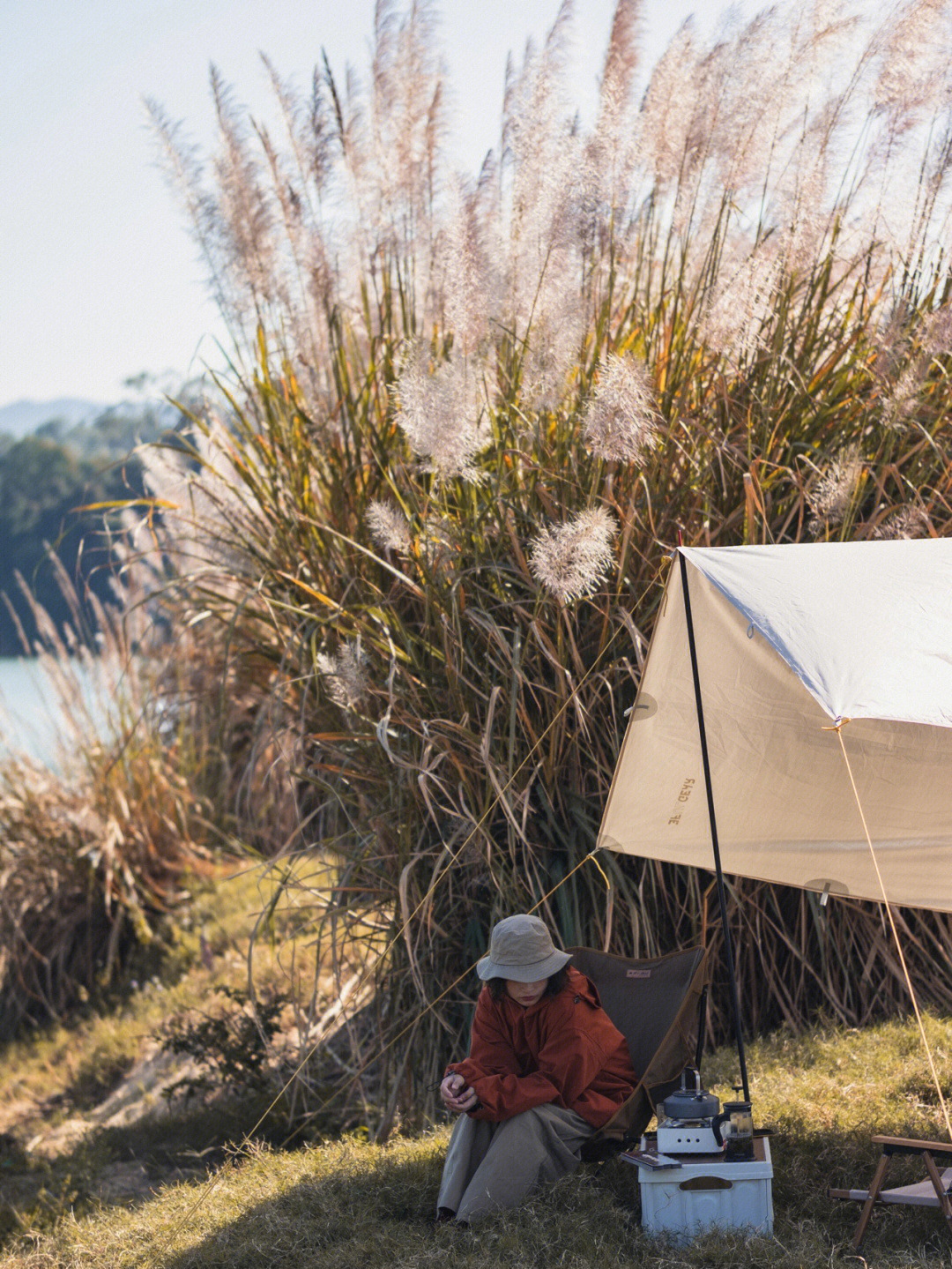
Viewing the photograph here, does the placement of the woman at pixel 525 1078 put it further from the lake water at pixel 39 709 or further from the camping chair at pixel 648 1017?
the lake water at pixel 39 709

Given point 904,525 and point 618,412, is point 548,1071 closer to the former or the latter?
point 618,412

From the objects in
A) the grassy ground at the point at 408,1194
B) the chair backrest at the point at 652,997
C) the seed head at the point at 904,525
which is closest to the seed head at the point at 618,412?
the seed head at the point at 904,525

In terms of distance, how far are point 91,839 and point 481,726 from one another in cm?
380

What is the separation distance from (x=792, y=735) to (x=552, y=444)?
4.45 feet

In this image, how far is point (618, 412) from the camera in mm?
3281

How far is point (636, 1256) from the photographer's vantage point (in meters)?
2.66

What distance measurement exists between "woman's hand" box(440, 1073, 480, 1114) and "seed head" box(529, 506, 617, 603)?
1.33m

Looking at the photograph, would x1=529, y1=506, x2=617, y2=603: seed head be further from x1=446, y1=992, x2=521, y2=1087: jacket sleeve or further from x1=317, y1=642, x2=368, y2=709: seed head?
x1=446, y1=992, x2=521, y2=1087: jacket sleeve

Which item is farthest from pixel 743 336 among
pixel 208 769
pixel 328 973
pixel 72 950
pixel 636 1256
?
pixel 72 950

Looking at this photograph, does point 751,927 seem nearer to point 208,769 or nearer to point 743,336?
point 743,336

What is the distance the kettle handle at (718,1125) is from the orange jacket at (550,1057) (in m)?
0.40

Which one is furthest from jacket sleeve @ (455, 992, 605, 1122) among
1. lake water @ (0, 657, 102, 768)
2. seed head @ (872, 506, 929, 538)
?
lake water @ (0, 657, 102, 768)

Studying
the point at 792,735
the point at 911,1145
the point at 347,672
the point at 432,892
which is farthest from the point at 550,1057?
the point at 347,672

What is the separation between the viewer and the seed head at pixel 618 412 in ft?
10.6
